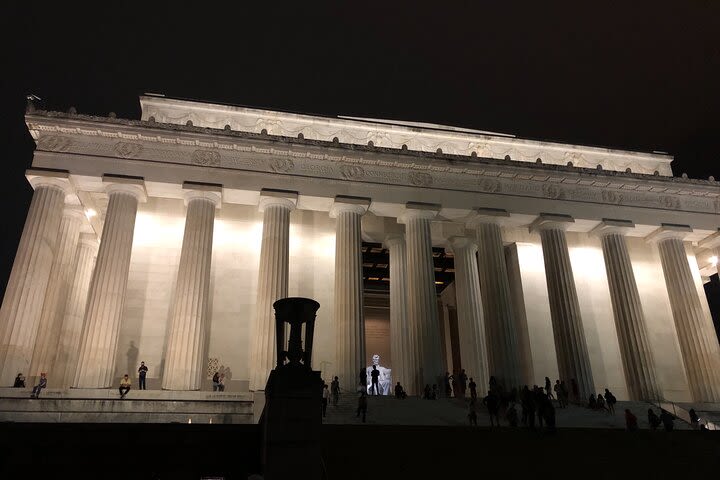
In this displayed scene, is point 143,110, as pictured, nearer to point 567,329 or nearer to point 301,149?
point 301,149

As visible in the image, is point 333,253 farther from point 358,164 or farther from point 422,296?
point 422,296

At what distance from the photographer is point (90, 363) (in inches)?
1073

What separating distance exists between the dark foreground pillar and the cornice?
19.3 m

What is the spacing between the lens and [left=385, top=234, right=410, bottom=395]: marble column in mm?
33056

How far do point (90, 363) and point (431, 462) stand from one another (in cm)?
1763

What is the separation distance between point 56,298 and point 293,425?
72.1 feet

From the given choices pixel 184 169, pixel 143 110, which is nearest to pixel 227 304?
pixel 184 169

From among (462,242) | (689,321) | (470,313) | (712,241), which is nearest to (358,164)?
(462,242)

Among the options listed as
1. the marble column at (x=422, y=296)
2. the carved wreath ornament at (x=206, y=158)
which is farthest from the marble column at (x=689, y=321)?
the carved wreath ornament at (x=206, y=158)

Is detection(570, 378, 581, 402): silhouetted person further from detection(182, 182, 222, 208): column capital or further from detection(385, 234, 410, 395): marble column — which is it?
detection(182, 182, 222, 208): column capital

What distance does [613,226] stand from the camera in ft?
120

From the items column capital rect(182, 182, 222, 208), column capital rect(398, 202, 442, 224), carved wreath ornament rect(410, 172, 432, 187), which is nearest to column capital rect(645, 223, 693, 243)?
column capital rect(398, 202, 442, 224)

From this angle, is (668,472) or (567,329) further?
(567,329)

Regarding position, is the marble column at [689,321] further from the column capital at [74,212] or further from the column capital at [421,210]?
the column capital at [74,212]
